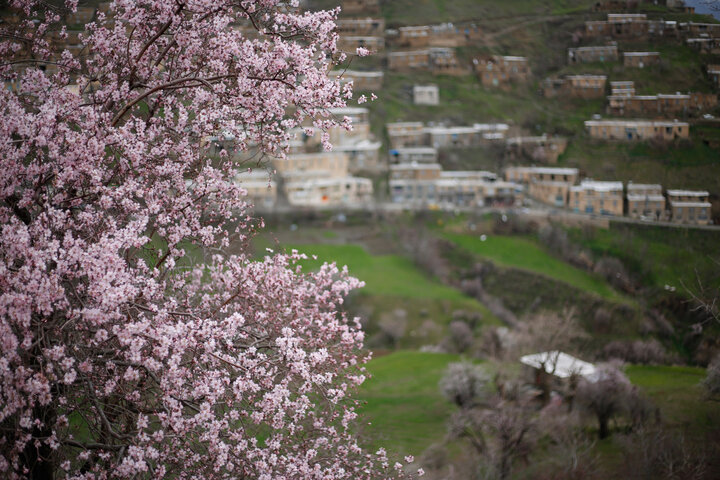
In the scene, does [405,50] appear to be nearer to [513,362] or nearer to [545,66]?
[545,66]

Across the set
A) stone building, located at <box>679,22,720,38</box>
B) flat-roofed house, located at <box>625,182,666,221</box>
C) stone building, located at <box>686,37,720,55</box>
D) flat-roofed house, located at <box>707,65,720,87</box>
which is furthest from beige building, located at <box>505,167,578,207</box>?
flat-roofed house, located at <box>707,65,720,87</box>

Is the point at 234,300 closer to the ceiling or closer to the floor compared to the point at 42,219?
closer to the floor

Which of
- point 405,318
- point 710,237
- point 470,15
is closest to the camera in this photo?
point 710,237

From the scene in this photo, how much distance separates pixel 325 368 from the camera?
5414 millimetres

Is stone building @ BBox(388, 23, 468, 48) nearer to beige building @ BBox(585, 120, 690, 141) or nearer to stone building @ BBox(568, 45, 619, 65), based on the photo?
stone building @ BBox(568, 45, 619, 65)

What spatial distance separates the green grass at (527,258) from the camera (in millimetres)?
32906

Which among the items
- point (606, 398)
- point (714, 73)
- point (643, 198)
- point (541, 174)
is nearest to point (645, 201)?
point (643, 198)

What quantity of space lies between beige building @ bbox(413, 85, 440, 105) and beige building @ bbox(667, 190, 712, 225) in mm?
42394

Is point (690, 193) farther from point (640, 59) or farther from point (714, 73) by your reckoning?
point (640, 59)

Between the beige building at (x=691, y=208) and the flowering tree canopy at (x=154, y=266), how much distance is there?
1546 centimetres

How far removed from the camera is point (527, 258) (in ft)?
129

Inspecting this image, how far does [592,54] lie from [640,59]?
950 centimetres

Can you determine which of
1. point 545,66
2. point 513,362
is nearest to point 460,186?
point 545,66

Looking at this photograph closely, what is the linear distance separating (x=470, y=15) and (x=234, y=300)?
56649 millimetres
